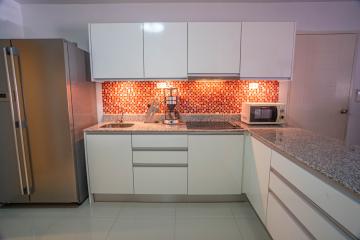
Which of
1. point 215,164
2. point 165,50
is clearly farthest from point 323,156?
point 165,50

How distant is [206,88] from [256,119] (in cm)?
74

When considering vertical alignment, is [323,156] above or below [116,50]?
below

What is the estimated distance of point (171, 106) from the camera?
2.37 metres

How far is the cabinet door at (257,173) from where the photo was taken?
5.20 ft

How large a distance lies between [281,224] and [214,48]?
173 cm

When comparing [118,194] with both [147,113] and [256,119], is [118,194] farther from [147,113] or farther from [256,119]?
[256,119]

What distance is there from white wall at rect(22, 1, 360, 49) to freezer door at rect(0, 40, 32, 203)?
840 millimetres

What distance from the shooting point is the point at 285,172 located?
1.28m

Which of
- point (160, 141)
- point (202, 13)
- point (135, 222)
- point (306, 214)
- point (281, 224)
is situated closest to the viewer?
point (306, 214)

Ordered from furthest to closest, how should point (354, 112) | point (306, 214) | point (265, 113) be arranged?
1. point (354, 112)
2. point (265, 113)
3. point (306, 214)

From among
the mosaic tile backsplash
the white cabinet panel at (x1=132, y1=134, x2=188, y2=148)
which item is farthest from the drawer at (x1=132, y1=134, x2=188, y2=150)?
the mosaic tile backsplash

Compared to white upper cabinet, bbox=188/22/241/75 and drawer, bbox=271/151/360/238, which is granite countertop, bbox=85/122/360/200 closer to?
drawer, bbox=271/151/360/238

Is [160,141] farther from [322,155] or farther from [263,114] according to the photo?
[322,155]

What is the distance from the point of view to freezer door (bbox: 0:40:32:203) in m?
1.82
